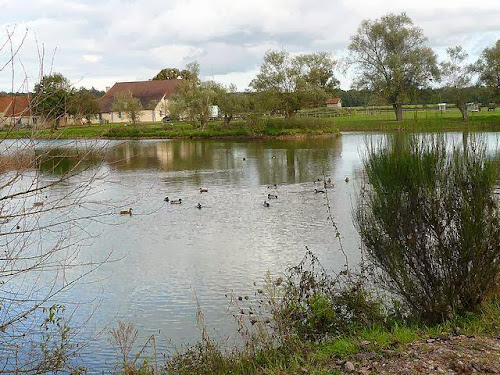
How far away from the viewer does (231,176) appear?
30359 millimetres

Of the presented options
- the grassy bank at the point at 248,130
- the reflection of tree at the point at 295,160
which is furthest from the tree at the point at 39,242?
the grassy bank at the point at 248,130

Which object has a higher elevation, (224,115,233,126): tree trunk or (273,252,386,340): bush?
(224,115,233,126): tree trunk

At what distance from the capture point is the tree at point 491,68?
57222 mm

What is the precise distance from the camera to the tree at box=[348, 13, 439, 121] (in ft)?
201

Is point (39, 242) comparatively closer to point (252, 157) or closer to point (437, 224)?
point (437, 224)

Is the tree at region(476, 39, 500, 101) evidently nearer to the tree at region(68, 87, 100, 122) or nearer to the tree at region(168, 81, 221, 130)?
the tree at region(168, 81, 221, 130)

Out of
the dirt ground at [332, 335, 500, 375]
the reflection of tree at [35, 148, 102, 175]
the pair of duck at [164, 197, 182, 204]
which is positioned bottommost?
the pair of duck at [164, 197, 182, 204]

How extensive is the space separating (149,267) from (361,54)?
55545 millimetres

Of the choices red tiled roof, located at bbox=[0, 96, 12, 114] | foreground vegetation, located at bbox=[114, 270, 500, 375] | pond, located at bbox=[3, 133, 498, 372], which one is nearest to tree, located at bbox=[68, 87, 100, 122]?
pond, located at bbox=[3, 133, 498, 372]

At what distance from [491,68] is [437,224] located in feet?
Answer: 184

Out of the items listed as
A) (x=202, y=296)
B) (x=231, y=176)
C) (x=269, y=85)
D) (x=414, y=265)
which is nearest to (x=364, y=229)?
(x=414, y=265)

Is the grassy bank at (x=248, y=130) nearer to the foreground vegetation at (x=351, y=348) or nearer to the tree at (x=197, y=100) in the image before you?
the tree at (x=197, y=100)

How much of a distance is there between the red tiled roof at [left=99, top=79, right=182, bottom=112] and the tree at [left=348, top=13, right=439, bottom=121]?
3499 centimetres

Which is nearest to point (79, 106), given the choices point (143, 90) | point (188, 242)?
point (188, 242)
